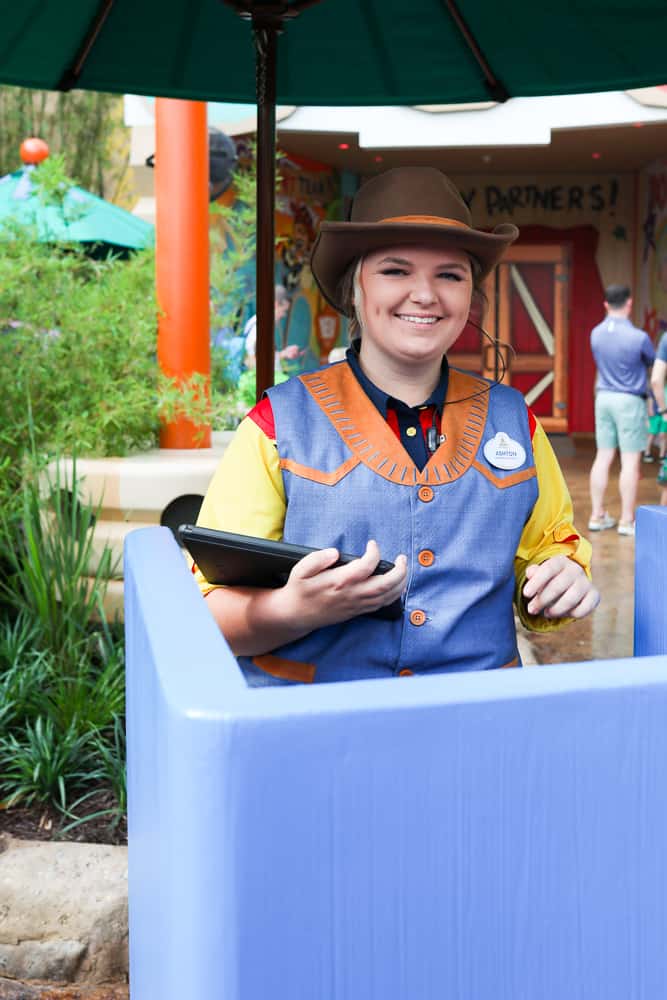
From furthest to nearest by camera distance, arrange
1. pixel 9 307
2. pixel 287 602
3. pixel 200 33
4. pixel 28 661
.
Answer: pixel 9 307, pixel 28 661, pixel 200 33, pixel 287 602

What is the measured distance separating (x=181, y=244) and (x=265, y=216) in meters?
2.06

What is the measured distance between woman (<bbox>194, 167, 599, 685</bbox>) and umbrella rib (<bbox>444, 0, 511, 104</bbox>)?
3.37 feet

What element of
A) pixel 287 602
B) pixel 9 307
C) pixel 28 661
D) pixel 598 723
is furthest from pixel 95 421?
pixel 598 723

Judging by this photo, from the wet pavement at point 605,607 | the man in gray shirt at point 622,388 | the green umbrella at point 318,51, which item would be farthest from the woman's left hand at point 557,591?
the man in gray shirt at point 622,388

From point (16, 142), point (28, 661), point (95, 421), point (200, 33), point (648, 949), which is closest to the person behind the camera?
point (648, 949)

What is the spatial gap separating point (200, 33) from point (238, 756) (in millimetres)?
2369

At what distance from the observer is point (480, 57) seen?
2.55 meters

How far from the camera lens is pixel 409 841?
646mm

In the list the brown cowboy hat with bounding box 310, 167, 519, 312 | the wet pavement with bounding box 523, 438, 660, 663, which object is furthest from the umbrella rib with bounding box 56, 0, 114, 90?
the wet pavement with bounding box 523, 438, 660, 663

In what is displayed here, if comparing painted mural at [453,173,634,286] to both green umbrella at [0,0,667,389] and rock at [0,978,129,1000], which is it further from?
rock at [0,978,129,1000]

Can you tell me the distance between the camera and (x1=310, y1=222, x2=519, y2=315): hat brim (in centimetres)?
152

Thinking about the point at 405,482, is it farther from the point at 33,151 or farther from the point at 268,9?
the point at 33,151

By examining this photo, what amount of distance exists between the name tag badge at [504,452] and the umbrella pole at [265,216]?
95 centimetres

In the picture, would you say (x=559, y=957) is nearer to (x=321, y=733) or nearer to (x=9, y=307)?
(x=321, y=733)
